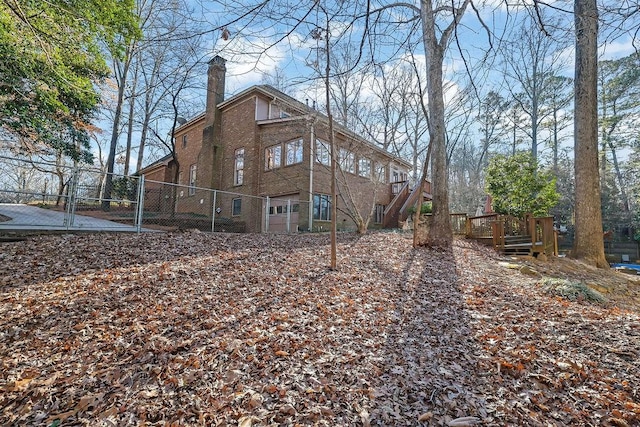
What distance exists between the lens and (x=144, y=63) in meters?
12.9

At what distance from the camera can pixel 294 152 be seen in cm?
1316

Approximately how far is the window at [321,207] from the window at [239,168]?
156 inches

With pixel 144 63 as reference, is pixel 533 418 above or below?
below

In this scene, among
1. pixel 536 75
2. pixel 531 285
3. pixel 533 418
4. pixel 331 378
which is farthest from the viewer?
pixel 536 75

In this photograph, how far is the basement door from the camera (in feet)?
41.6

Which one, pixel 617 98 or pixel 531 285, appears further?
pixel 617 98

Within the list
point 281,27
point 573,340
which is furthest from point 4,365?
point 573,340

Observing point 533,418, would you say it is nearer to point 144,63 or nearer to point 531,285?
point 531,285

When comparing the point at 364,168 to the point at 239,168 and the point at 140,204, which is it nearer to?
the point at 239,168

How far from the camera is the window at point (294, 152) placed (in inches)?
510

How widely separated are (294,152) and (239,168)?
312 cm

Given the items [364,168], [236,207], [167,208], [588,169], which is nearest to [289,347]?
[588,169]

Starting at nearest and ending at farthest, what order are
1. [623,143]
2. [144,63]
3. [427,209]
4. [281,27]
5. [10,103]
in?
[281,27], [10,103], [144,63], [427,209], [623,143]

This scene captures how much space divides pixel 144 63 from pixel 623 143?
26393 mm
